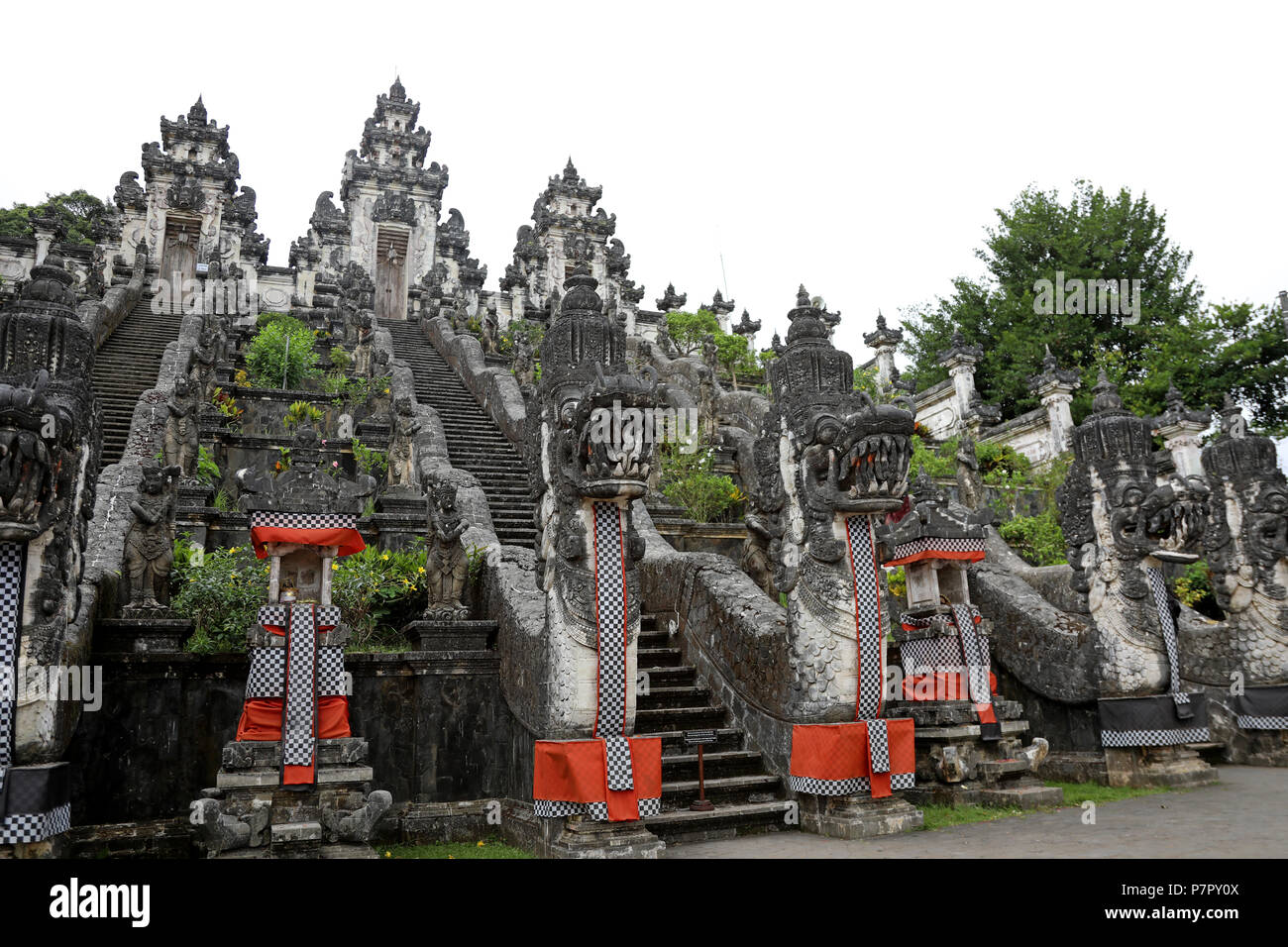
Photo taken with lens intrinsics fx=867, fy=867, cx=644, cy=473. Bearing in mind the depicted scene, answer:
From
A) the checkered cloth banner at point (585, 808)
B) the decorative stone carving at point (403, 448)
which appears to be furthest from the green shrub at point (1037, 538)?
the checkered cloth banner at point (585, 808)

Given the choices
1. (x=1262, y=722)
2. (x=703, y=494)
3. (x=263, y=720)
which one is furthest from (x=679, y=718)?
(x=1262, y=722)

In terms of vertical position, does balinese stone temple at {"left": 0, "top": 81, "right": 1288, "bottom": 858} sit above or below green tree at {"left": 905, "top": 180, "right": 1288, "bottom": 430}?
below

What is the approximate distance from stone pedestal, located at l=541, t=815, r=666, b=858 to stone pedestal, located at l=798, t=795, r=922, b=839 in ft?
4.58

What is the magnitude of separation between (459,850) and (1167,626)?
7095mm

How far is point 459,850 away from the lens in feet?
21.3

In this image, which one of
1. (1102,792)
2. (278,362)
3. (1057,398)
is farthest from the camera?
(1057,398)

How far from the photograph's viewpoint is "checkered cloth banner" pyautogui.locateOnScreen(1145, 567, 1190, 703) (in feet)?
27.9

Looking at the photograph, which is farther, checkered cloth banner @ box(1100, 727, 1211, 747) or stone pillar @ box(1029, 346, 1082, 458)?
stone pillar @ box(1029, 346, 1082, 458)

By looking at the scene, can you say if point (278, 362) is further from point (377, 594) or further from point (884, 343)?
point (884, 343)

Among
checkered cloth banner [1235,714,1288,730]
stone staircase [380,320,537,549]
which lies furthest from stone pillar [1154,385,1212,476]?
stone staircase [380,320,537,549]

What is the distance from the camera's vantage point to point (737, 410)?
63.4ft

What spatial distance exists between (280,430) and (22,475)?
1021 centimetres

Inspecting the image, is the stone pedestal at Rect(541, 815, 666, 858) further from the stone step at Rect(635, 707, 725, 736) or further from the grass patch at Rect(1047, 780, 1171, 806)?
the grass patch at Rect(1047, 780, 1171, 806)

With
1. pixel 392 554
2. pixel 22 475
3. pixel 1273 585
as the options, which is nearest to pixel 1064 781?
pixel 1273 585
